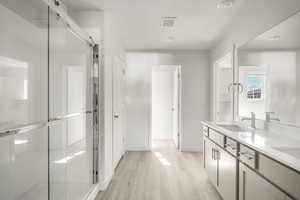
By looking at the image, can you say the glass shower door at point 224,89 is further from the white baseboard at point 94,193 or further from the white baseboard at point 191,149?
the white baseboard at point 94,193

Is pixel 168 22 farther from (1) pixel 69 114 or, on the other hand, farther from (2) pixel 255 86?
(1) pixel 69 114

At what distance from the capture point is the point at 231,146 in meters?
2.00

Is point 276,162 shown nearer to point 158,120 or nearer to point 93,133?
point 93,133

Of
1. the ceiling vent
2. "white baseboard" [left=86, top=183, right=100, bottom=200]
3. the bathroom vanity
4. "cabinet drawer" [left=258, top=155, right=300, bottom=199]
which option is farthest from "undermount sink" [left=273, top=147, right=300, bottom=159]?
the ceiling vent

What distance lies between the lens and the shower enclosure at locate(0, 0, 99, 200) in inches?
66.3

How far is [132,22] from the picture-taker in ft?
10.1

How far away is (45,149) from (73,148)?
440mm

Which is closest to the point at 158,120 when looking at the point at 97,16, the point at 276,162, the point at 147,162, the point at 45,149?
the point at 147,162

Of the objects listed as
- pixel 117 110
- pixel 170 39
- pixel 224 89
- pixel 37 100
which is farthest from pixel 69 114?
pixel 224 89

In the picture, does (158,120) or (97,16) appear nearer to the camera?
(97,16)

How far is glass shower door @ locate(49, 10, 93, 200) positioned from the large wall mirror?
211cm

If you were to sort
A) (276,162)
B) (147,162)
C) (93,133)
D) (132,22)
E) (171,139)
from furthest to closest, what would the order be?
(171,139) → (147,162) → (132,22) → (93,133) → (276,162)

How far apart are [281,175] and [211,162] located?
155cm

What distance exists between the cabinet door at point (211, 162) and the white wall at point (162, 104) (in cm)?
339
